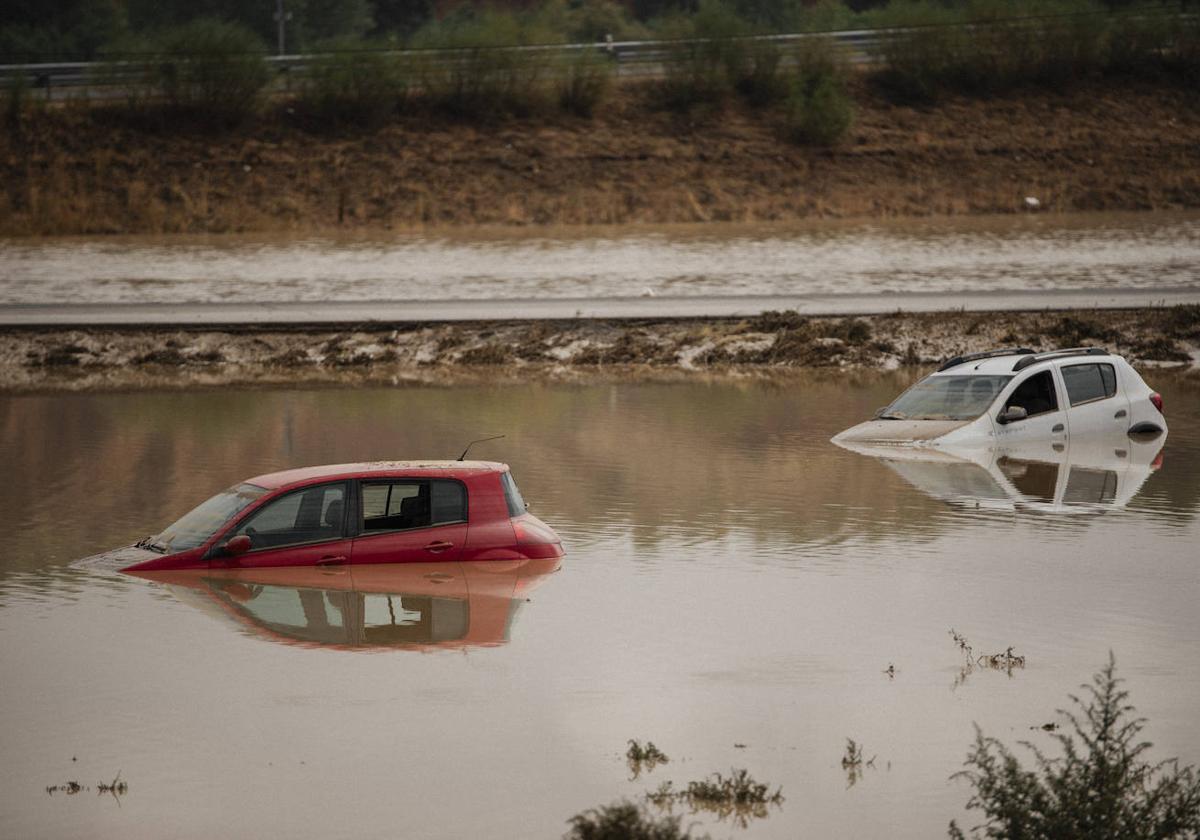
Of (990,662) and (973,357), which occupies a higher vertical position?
(973,357)

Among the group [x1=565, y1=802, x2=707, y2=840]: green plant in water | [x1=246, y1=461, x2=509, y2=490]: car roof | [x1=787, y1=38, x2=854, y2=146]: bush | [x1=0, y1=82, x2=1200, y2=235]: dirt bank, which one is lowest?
[x1=565, y1=802, x2=707, y2=840]: green plant in water

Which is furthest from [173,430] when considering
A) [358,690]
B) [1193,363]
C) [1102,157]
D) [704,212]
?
[1102,157]

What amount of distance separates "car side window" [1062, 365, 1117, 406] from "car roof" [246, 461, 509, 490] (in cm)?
1034

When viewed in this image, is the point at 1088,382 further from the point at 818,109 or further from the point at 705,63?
the point at 705,63

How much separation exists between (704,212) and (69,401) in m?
29.6

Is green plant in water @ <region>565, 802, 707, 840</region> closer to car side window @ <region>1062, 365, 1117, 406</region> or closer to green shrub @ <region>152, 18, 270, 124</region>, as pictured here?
car side window @ <region>1062, 365, 1117, 406</region>

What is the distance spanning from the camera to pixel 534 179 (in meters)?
57.1

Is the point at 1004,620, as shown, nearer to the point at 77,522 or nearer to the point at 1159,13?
the point at 77,522

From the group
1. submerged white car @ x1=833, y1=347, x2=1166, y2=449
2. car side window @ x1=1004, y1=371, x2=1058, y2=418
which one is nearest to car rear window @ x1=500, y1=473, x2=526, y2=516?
submerged white car @ x1=833, y1=347, x2=1166, y2=449

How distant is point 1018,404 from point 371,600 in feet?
37.8

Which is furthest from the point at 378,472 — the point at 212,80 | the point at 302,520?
the point at 212,80

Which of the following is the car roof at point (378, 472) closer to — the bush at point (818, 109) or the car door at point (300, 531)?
the car door at point (300, 531)

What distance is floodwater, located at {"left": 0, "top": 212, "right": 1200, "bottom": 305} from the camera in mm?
39750

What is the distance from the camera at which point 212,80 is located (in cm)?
6106
